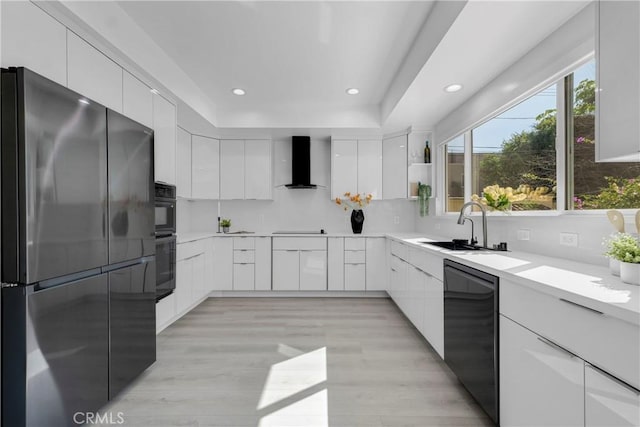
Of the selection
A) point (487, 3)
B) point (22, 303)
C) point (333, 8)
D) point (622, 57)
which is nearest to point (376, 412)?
point (22, 303)

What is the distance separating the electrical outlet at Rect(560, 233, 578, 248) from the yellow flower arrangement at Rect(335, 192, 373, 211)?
8.79ft

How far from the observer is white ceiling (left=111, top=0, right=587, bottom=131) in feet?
6.07

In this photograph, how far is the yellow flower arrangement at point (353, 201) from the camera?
441cm

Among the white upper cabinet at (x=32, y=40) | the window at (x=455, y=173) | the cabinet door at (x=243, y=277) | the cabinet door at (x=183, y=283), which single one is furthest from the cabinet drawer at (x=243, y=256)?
the white upper cabinet at (x=32, y=40)

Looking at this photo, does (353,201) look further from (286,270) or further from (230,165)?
(230,165)

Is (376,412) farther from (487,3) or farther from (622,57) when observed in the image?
(487,3)

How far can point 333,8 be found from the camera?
210 cm

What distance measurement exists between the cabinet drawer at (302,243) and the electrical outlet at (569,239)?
9.11 feet

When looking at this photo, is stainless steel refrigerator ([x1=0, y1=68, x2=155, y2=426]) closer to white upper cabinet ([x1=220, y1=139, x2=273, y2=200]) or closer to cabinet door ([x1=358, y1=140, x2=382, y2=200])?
white upper cabinet ([x1=220, y1=139, x2=273, y2=200])

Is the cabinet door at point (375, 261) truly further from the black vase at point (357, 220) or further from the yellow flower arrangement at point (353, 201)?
the yellow flower arrangement at point (353, 201)

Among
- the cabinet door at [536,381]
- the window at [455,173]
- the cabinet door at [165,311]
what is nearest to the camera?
the cabinet door at [536,381]

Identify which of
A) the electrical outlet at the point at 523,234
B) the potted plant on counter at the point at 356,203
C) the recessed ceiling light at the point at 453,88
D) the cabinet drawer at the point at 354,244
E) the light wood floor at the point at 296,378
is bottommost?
the light wood floor at the point at 296,378

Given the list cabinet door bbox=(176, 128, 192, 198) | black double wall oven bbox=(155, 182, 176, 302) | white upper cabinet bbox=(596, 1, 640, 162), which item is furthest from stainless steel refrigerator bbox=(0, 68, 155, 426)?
white upper cabinet bbox=(596, 1, 640, 162)

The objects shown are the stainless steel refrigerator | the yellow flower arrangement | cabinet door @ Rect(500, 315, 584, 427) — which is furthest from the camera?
the yellow flower arrangement
